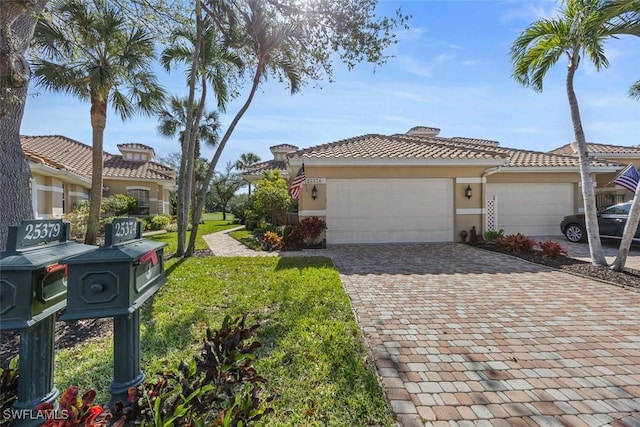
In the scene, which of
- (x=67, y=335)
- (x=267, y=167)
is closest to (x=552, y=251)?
(x=67, y=335)

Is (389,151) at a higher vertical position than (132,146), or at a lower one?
lower

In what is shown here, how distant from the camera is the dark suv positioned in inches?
412

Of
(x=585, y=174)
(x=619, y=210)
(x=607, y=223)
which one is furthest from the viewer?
(x=607, y=223)

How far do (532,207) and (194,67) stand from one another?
48.6 feet

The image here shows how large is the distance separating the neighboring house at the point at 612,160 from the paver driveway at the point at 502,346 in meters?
12.2

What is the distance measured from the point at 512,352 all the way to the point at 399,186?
28.9 ft

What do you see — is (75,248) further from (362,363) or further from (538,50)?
(538,50)

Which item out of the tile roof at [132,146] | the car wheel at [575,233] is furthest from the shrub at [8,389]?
the tile roof at [132,146]

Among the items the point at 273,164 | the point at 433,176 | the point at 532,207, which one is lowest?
the point at 532,207

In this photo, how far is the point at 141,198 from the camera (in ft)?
69.4

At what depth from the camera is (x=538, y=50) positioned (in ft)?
25.7

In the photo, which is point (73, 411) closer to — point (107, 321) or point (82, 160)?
point (107, 321)

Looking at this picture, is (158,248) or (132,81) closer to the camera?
(158,248)

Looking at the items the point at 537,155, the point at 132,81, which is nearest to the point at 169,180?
the point at 132,81
